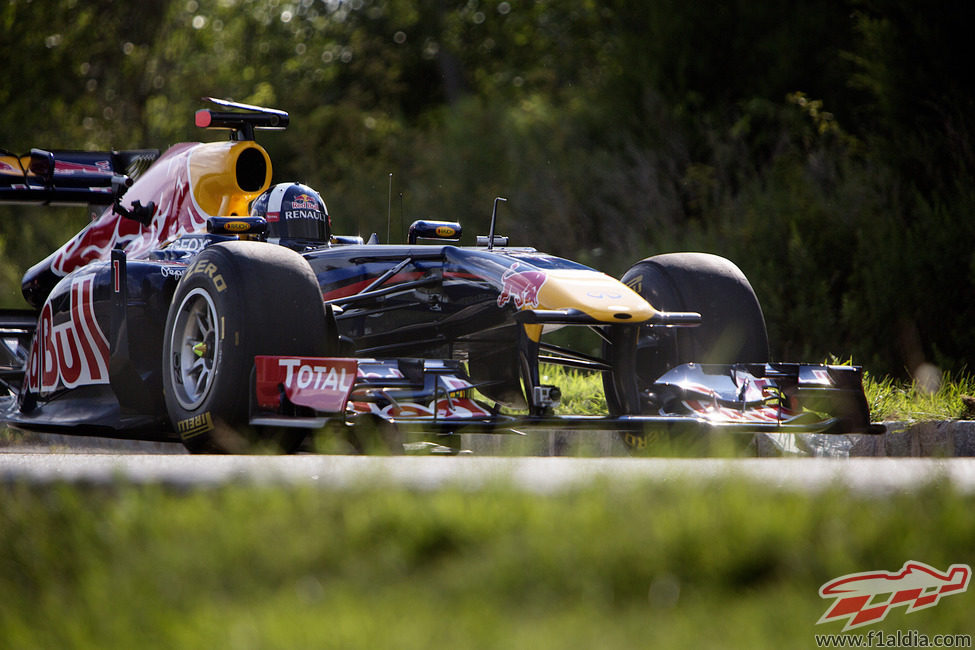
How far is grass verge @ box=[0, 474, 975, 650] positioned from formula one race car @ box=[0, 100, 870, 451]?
2.47 m

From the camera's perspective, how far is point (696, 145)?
50.3 ft

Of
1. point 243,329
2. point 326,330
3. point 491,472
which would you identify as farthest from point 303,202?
point 491,472

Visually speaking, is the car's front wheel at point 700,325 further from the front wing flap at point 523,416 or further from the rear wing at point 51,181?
the rear wing at point 51,181

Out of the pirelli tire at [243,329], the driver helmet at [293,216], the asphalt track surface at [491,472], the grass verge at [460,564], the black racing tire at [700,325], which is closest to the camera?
the grass verge at [460,564]

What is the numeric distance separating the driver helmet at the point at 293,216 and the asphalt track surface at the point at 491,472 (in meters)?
3.33

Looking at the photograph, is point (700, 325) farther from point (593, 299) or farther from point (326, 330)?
point (326, 330)

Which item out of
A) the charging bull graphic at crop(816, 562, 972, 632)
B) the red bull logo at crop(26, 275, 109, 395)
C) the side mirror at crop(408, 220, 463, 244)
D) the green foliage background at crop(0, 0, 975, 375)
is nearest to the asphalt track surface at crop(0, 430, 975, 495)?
the charging bull graphic at crop(816, 562, 972, 632)

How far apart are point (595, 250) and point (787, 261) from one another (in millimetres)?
2754

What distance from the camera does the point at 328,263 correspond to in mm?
7348

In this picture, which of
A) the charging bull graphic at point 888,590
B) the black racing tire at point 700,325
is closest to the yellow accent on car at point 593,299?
the black racing tire at point 700,325

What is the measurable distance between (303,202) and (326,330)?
1.82 meters

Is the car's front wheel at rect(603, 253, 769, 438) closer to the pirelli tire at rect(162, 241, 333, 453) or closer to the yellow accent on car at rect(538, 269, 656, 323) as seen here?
the yellow accent on car at rect(538, 269, 656, 323)

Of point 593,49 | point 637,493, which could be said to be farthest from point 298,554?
point 593,49

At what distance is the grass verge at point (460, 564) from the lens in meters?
2.48
